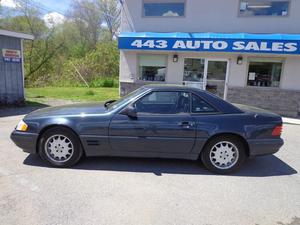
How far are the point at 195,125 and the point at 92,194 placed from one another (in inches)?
77.6

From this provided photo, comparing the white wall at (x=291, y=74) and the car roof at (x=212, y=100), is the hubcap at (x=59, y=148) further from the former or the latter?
the white wall at (x=291, y=74)

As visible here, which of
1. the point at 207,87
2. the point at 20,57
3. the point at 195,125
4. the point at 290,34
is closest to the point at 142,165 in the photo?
the point at 195,125

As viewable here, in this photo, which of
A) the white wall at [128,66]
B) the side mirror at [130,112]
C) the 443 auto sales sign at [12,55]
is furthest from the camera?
the white wall at [128,66]

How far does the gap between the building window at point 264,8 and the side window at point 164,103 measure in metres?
8.24

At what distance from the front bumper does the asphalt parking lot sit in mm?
324

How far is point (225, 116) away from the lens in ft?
13.6

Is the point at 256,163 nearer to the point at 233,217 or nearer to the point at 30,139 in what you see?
the point at 233,217

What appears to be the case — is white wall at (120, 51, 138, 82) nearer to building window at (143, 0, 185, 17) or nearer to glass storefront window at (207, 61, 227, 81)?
building window at (143, 0, 185, 17)

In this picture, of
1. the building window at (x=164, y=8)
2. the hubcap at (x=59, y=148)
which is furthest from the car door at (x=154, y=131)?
the building window at (x=164, y=8)

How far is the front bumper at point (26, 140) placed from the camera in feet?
13.5

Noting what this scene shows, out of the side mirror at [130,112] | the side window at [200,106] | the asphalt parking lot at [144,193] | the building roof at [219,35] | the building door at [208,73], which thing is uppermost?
the building roof at [219,35]

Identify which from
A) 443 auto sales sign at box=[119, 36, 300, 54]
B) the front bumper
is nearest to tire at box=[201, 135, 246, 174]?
the front bumper

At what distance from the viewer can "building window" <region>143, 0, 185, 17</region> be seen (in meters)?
11.0

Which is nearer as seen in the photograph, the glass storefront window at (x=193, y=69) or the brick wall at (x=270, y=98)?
the brick wall at (x=270, y=98)
